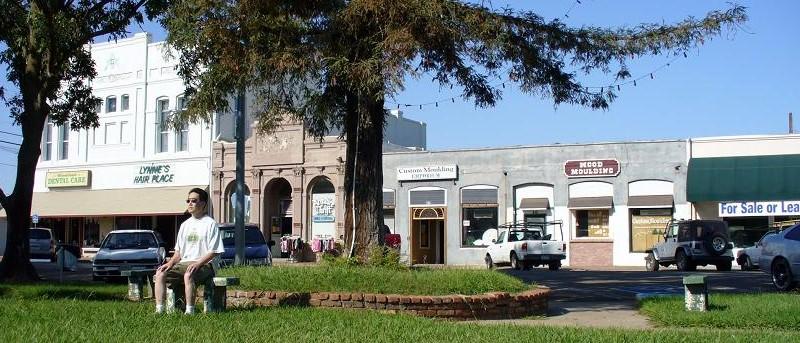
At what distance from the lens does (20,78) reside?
71.3 ft

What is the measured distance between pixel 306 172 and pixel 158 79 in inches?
379

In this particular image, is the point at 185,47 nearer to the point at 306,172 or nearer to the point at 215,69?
the point at 215,69

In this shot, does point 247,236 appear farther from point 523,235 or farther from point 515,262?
point 523,235

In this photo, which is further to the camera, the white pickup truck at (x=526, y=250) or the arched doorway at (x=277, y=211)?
the arched doorway at (x=277, y=211)

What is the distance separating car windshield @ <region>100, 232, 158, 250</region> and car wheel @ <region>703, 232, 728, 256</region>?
17972 mm

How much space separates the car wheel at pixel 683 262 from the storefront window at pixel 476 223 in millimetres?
10260

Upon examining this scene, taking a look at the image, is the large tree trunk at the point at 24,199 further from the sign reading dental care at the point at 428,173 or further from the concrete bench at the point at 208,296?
the sign reading dental care at the point at 428,173

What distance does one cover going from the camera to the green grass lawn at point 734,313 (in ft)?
33.4

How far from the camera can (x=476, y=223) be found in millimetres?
40250

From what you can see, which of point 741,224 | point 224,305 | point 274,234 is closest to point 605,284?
point 224,305

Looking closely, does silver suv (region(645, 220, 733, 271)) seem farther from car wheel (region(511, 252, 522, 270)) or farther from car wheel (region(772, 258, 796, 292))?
car wheel (region(772, 258, 796, 292))

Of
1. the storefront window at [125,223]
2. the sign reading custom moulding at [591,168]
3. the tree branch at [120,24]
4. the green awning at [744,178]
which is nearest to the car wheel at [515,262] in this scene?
the sign reading custom moulding at [591,168]

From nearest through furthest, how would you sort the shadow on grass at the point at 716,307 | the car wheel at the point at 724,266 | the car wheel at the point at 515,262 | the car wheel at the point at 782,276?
the shadow on grass at the point at 716,307, the car wheel at the point at 782,276, the car wheel at the point at 724,266, the car wheel at the point at 515,262

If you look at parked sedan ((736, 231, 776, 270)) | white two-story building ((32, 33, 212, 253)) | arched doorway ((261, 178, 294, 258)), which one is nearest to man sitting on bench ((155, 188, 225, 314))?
parked sedan ((736, 231, 776, 270))
